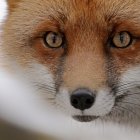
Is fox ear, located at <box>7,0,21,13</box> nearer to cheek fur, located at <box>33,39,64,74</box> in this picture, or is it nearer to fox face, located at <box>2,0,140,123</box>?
fox face, located at <box>2,0,140,123</box>

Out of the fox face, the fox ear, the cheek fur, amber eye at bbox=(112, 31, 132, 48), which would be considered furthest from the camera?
the fox ear

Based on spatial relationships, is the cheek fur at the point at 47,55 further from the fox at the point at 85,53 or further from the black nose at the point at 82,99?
the black nose at the point at 82,99

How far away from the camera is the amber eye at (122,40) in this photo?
2.07m

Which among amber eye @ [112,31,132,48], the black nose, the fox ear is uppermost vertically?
the fox ear

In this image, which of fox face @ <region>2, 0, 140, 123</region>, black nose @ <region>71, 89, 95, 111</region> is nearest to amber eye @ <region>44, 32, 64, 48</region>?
fox face @ <region>2, 0, 140, 123</region>

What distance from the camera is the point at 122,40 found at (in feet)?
6.81

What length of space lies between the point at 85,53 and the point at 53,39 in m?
0.27

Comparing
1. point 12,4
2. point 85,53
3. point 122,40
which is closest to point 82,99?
point 85,53

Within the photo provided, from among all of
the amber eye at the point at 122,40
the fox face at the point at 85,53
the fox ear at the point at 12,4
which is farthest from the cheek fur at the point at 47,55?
the fox ear at the point at 12,4

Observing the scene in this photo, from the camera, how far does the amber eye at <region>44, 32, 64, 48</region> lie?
7.05ft

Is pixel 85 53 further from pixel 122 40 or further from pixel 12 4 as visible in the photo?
pixel 12 4

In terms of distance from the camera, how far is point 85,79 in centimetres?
186

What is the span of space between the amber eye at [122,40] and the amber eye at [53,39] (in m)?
0.35

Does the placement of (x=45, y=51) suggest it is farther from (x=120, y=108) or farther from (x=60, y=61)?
(x=120, y=108)
